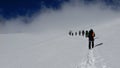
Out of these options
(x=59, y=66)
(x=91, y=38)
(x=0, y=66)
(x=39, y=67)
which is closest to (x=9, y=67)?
(x=0, y=66)

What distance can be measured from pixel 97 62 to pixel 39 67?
4002mm

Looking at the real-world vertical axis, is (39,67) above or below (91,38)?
below

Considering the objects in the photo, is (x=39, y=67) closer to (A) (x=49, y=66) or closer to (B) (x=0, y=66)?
(A) (x=49, y=66)

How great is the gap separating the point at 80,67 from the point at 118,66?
1936mm

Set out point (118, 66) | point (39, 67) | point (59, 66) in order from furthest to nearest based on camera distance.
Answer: point (39, 67)
point (59, 66)
point (118, 66)

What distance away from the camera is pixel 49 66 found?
14898 mm

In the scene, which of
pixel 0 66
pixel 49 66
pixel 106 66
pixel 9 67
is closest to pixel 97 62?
pixel 106 66

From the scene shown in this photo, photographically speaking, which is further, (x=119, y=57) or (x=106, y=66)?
(x=119, y=57)

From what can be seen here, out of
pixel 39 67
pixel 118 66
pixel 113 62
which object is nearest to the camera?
pixel 118 66

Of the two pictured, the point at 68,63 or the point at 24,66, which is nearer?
the point at 68,63

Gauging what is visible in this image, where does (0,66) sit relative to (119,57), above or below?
below

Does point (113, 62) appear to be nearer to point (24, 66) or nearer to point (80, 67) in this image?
point (80, 67)

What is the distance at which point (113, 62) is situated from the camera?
39.6ft

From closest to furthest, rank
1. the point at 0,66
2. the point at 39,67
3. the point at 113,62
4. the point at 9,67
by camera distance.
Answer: the point at 113,62 → the point at 39,67 → the point at 9,67 → the point at 0,66
